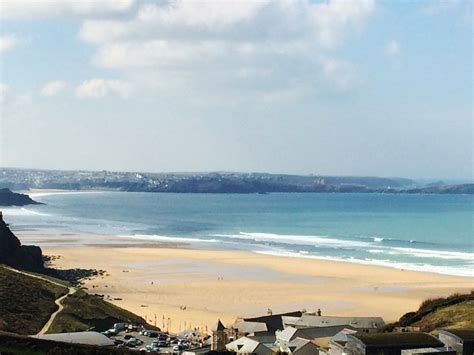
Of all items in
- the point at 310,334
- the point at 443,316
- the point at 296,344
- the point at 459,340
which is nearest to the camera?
the point at 459,340

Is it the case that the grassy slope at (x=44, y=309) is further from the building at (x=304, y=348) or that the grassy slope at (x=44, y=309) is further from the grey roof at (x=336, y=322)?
the building at (x=304, y=348)

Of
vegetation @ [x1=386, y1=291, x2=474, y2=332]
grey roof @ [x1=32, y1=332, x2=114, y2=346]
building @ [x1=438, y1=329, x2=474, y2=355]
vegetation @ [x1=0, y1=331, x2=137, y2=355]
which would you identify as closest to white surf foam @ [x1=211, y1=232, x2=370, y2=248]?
vegetation @ [x1=386, y1=291, x2=474, y2=332]

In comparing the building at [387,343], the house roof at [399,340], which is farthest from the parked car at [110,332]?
the house roof at [399,340]

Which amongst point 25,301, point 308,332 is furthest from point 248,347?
point 25,301

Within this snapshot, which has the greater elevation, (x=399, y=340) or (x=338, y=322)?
(x=399, y=340)

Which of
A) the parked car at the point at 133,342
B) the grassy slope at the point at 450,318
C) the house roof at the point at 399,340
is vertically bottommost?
the parked car at the point at 133,342

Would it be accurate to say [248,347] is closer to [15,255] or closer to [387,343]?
[387,343]

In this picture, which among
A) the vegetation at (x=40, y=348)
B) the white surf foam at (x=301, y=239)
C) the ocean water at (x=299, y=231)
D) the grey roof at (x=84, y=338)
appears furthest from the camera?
the white surf foam at (x=301, y=239)

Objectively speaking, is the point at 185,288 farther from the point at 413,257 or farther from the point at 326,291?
the point at 413,257
